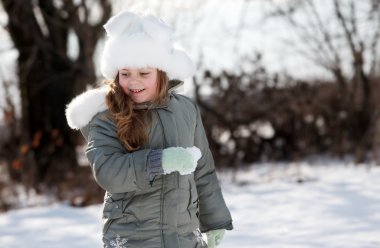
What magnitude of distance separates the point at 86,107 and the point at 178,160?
48cm

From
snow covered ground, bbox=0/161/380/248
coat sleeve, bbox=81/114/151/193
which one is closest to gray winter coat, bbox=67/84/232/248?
coat sleeve, bbox=81/114/151/193

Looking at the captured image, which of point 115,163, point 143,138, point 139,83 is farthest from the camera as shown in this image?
point 139,83

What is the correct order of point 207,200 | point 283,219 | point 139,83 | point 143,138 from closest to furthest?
point 143,138 → point 139,83 → point 207,200 → point 283,219

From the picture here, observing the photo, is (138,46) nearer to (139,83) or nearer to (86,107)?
(139,83)

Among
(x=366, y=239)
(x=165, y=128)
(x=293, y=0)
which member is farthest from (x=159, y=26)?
(x=293, y=0)

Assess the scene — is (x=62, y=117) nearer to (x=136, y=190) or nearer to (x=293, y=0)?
(x=293, y=0)

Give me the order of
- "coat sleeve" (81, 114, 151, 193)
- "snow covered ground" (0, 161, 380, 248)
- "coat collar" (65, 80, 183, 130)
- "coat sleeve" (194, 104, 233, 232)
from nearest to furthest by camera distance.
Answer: "coat sleeve" (81, 114, 151, 193)
"coat collar" (65, 80, 183, 130)
"coat sleeve" (194, 104, 233, 232)
"snow covered ground" (0, 161, 380, 248)

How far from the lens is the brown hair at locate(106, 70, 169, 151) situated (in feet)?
8.24

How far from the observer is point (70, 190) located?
9.02m

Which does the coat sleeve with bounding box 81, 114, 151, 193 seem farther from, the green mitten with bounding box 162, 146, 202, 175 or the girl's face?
the girl's face

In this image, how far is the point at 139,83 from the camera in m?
2.67

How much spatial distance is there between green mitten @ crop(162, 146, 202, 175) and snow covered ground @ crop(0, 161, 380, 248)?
6.70 feet

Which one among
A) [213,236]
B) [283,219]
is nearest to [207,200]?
[213,236]

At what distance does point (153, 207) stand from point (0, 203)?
614 centimetres
